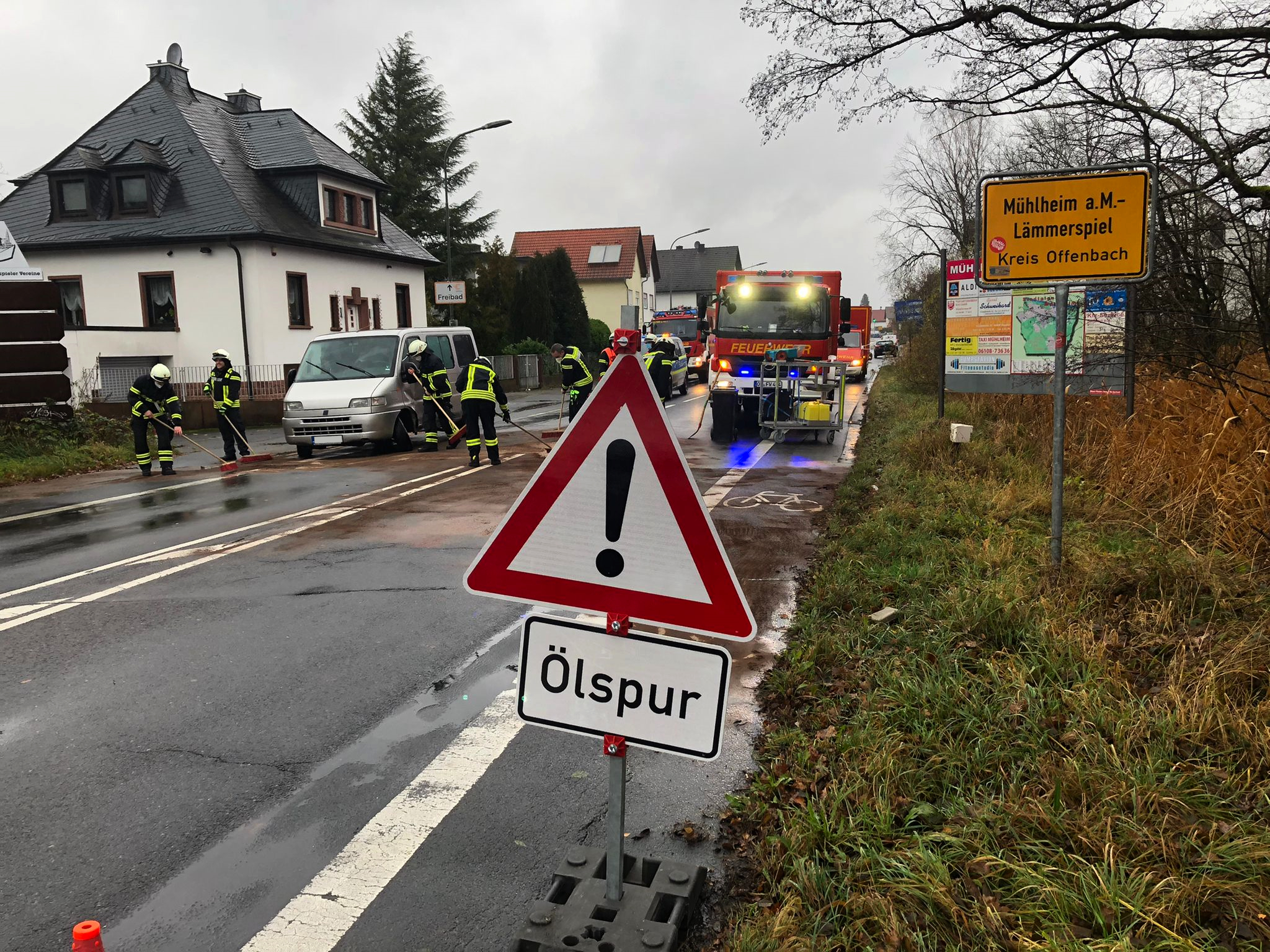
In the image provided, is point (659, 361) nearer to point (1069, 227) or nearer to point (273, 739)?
point (1069, 227)

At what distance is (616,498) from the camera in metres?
2.80

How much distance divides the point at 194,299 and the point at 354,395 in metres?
14.7

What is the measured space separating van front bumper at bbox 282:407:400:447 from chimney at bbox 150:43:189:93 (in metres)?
21.1

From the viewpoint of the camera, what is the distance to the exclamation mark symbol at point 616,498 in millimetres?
2793

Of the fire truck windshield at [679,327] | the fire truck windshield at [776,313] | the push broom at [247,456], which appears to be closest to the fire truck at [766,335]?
the fire truck windshield at [776,313]

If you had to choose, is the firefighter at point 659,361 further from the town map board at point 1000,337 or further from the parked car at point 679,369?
the parked car at point 679,369

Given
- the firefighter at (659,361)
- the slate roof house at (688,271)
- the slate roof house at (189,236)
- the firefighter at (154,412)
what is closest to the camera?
the firefighter at (154,412)

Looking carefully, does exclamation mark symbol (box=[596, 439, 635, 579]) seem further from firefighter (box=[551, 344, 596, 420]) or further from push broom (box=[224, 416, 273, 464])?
push broom (box=[224, 416, 273, 464])

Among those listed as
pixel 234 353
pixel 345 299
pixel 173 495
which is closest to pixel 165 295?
pixel 234 353

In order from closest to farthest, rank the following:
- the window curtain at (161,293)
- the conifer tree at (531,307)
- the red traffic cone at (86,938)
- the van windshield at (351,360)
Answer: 1. the red traffic cone at (86,938)
2. the van windshield at (351,360)
3. the window curtain at (161,293)
4. the conifer tree at (531,307)

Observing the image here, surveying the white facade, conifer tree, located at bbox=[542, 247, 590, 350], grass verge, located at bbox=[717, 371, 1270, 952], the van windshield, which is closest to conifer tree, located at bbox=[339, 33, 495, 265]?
conifer tree, located at bbox=[542, 247, 590, 350]

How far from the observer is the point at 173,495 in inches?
459

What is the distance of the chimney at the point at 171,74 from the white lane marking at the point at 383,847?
107 ft

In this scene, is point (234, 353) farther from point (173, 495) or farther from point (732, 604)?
point (732, 604)
